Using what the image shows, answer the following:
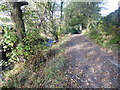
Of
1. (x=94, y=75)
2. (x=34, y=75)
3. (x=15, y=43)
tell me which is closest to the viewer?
(x=94, y=75)

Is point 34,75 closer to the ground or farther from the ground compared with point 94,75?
closer to the ground

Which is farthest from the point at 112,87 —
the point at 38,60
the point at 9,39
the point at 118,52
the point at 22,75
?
the point at 9,39

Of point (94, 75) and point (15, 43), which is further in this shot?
point (15, 43)

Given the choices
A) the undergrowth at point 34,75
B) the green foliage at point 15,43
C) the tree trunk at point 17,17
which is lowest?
the undergrowth at point 34,75

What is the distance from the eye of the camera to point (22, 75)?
10.2ft

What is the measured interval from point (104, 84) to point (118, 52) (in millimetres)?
2575

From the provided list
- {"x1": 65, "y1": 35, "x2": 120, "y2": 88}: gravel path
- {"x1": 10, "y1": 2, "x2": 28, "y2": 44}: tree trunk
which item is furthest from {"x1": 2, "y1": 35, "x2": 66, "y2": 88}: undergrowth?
{"x1": 10, "y1": 2, "x2": 28, "y2": 44}: tree trunk

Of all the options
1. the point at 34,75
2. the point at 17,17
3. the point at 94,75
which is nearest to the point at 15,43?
the point at 17,17

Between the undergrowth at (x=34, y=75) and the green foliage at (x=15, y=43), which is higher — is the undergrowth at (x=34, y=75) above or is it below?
below

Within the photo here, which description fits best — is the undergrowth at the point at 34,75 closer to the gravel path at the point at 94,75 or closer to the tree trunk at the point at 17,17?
the gravel path at the point at 94,75

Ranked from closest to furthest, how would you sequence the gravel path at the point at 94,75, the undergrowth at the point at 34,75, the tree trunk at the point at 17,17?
1. the gravel path at the point at 94,75
2. the undergrowth at the point at 34,75
3. the tree trunk at the point at 17,17

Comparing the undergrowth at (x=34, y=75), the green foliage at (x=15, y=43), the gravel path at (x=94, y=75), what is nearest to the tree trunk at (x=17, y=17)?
the green foliage at (x=15, y=43)

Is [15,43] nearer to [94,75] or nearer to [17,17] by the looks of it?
[17,17]

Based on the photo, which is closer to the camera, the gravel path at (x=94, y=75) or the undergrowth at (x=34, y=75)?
the gravel path at (x=94, y=75)
